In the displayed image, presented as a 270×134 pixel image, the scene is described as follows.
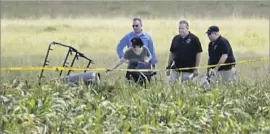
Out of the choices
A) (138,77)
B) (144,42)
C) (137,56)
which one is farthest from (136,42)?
(138,77)

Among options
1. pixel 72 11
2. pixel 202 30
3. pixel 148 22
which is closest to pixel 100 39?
pixel 202 30

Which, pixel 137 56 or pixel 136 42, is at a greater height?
pixel 136 42

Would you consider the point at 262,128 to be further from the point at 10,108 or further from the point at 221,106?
the point at 10,108

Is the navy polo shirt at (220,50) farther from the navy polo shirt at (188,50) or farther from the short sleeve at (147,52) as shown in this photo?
the short sleeve at (147,52)

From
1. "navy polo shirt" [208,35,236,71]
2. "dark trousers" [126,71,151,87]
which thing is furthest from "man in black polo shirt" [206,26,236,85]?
"dark trousers" [126,71,151,87]

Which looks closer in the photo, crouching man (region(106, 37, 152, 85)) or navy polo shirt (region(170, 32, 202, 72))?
crouching man (region(106, 37, 152, 85))

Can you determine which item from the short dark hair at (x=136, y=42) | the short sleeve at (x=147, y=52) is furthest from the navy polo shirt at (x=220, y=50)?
the short dark hair at (x=136, y=42)

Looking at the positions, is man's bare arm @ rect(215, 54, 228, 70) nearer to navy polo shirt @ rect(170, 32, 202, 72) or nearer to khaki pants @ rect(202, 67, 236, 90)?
khaki pants @ rect(202, 67, 236, 90)

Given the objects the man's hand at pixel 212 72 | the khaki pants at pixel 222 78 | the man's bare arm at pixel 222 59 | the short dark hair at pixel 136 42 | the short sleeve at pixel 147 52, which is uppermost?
the short dark hair at pixel 136 42

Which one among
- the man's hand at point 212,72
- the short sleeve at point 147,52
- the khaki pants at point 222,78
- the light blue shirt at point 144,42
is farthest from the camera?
the light blue shirt at point 144,42

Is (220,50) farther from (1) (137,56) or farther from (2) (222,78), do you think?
(1) (137,56)

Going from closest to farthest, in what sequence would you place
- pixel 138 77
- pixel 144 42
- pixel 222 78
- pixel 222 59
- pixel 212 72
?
pixel 222 78 < pixel 212 72 < pixel 138 77 < pixel 222 59 < pixel 144 42

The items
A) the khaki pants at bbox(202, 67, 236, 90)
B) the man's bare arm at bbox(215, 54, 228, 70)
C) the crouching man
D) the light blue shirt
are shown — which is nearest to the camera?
the khaki pants at bbox(202, 67, 236, 90)

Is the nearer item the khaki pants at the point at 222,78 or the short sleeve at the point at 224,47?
the khaki pants at the point at 222,78
